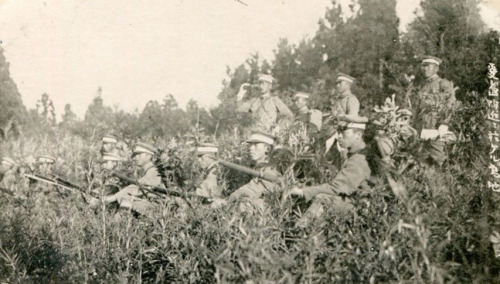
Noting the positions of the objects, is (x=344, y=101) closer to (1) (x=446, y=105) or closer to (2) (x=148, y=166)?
(1) (x=446, y=105)

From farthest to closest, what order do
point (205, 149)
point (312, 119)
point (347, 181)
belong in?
1. point (312, 119)
2. point (205, 149)
3. point (347, 181)

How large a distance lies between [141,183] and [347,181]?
3.17m

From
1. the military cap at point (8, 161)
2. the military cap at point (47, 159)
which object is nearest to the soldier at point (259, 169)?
the military cap at point (47, 159)

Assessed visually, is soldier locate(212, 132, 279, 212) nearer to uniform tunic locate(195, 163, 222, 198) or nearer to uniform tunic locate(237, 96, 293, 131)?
uniform tunic locate(195, 163, 222, 198)

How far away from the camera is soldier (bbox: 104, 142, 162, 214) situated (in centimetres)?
764

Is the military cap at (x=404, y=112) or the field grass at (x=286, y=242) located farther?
the military cap at (x=404, y=112)

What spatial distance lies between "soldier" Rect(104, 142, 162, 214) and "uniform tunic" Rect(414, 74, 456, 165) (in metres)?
4.02

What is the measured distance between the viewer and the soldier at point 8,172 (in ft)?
40.8

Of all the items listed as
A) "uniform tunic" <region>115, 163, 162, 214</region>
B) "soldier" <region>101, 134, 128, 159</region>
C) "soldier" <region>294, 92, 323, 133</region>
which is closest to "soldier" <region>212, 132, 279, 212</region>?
"uniform tunic" <region>115, 163, 162, 214</region>

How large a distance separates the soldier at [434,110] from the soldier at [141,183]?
4.01 meters

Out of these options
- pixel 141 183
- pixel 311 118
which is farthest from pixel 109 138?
pixel 311 118

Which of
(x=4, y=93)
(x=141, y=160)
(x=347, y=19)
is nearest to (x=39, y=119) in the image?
(x=4, y=93)

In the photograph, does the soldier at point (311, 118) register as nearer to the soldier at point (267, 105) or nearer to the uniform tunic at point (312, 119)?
the uniform tunic at point (312, 119)

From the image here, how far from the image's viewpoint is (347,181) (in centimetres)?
596
